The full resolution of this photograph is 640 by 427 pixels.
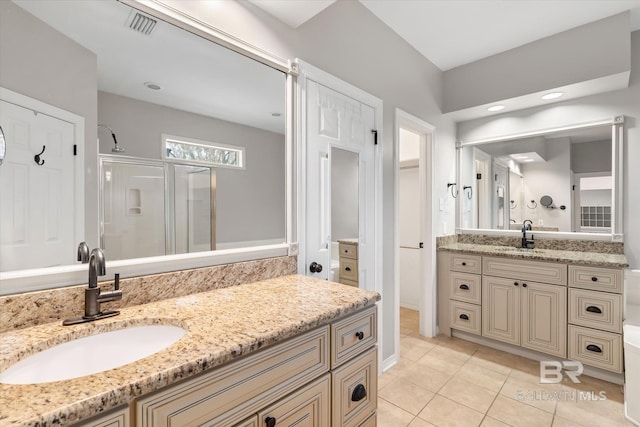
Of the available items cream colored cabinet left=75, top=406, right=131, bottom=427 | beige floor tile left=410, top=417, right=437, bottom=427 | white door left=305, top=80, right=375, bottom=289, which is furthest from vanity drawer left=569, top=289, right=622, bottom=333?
cream colored cabinet left=75, top=406, right=131, bottom=427

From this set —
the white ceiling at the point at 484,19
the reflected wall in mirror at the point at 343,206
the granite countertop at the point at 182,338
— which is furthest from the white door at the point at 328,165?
the white ceiling at the point at 484,19

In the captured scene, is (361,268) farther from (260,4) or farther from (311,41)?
(260,4)

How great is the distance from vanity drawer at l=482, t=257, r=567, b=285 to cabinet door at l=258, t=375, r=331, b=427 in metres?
2.30

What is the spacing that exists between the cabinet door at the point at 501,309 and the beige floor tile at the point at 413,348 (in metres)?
0.56

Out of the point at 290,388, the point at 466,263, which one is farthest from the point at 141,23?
the point at 466,263

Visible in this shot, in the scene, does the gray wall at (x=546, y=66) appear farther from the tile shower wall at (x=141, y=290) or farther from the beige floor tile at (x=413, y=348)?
the tile shower wall at (x=141, y=290)

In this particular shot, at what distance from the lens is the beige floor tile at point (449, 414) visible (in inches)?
72.6

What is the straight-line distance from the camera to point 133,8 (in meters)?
1.17

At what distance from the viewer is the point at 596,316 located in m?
2.23

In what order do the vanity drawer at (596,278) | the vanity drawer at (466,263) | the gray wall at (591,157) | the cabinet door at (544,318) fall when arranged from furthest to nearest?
the vanity drawer at (466,263), the gray wall at (591,157), the cabinet door at (544,318), the vanity drawer at (596,278)

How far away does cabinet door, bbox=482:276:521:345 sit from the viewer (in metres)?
2.64

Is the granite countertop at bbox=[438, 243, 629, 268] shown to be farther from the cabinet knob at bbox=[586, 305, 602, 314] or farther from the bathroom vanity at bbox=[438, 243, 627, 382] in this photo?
the cabinet knob at bbox=[586, 305, 602, 314]

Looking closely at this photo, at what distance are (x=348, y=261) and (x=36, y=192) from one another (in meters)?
1.66

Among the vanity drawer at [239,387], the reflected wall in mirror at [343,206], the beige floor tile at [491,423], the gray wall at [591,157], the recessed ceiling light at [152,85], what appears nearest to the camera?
the vanity drawer at [239,387]
